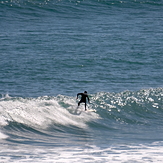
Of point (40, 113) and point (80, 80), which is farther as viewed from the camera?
point (80, 80)

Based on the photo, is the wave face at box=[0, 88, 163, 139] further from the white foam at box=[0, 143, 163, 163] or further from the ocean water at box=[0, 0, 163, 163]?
the white foam at box=[0, 143, 163, 163]

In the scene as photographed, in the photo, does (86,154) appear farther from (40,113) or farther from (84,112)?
(84,112)

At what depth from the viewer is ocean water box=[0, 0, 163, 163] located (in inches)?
695

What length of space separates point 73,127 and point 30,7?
3092 centimetres

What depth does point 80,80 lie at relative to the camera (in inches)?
1148

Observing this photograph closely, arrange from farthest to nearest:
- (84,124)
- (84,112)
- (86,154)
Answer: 1. (84,112)
2. (84,124)
3. (86,154)

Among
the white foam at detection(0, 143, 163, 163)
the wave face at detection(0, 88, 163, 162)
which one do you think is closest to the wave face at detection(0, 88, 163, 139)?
the wave face at detection(0, 88, 163, 162)

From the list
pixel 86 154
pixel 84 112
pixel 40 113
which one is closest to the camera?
pixel 86 154

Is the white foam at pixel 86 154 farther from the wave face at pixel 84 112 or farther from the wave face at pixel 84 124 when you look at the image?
the wave face at pixel 84 112

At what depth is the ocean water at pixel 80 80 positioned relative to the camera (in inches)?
695

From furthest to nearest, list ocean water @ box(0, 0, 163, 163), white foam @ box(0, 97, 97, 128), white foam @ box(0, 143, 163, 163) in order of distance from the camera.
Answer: white foam @ box(0, 97, 97, 128)
ocean water @ box(0, 0, 163, 163)
white foam @ box(0, 143, 163, 163)

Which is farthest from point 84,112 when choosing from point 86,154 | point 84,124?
point 86,154

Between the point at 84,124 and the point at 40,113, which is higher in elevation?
the point at 40,113

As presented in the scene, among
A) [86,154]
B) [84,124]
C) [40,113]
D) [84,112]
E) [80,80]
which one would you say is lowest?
[86,154]
